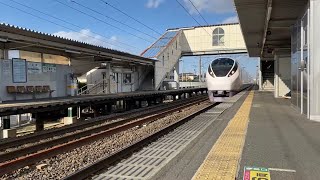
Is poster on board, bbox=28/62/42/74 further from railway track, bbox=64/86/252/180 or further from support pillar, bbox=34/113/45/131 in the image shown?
railway track, bbox=64/86/252/180

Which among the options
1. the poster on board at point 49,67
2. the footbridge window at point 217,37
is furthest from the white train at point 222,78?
the footbridge window at point 217,37

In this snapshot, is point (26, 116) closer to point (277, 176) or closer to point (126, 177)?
point (126, 177)

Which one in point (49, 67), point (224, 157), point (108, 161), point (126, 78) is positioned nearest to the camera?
point (224, 157)

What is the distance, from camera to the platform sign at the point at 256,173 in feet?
15.9

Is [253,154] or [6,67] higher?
[6,67]

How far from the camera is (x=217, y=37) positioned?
49062mm

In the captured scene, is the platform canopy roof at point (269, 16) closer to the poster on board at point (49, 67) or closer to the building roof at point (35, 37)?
the building roof at point (35, 37)

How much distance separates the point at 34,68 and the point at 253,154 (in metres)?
15.6

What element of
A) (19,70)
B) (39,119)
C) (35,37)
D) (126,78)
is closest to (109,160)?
(39,119)

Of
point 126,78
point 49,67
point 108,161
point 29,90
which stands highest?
point 49,67

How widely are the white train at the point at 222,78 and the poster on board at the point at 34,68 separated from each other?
33.0 feet

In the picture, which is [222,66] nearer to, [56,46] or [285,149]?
[56,46]

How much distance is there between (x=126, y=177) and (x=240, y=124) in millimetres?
5480

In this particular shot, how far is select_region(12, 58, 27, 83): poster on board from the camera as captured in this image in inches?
674
